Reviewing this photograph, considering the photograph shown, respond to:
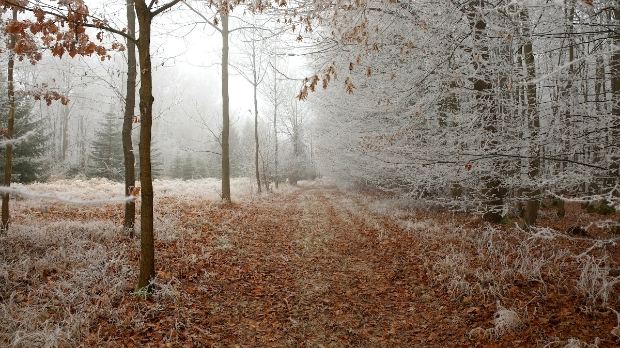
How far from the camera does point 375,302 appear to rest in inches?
191

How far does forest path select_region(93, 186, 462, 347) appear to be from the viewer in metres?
3.92

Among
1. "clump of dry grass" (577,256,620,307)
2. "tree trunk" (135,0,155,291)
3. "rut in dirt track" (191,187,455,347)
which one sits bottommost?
"rut in dirt track" (191,187,455,347)

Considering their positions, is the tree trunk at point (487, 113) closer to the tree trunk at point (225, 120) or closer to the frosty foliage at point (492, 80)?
the frosty foliage at point (492, 80)

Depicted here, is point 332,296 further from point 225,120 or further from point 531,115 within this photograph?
point 225,120

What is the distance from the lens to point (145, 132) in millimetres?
4430

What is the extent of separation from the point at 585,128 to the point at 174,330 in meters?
6.67

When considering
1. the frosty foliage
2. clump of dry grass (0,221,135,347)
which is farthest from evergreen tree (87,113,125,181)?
the frosty foliage

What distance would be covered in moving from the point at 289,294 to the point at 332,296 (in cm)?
66

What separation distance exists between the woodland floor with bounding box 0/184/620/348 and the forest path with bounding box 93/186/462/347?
0.06ft

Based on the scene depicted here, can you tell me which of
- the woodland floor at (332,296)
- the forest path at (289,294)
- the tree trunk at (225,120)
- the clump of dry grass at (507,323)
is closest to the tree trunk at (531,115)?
the woodland floor at (332,296)

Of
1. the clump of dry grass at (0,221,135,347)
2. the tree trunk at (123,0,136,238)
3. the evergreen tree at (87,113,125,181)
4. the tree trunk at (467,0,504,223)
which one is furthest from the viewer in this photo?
the evergreen tree at (87,113,125,181)

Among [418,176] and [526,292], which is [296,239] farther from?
[526,292]

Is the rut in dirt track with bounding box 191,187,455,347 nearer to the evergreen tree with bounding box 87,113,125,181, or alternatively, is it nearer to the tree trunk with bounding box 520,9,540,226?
the tree trunk with bounding box 520,9,540,226

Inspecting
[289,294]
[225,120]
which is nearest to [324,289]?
[289,294]
